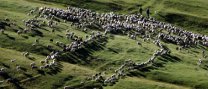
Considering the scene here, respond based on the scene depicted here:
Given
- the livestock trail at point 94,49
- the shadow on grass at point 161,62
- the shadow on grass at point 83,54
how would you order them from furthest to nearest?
1. the shadow on grass at point 161,62
2. the shadow on grass at point 83,54
3. the livestock trail at point 94,49

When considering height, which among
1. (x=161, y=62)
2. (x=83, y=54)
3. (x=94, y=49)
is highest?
(x=94, y=49)

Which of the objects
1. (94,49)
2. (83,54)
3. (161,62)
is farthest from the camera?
(94,49)

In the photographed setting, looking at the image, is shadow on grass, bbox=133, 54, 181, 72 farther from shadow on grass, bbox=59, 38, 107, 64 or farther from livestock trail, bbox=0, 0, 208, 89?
shadow on grass, bbox=59, 38, 107, 64

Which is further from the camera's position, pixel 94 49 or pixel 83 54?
pixel 94 49

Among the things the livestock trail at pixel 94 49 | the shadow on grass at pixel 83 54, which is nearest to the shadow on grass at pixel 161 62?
the livestock trail at pixel 94 49

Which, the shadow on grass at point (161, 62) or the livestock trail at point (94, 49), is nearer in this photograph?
the livestock trail at point (94, 49)

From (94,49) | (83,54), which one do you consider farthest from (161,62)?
(83,54)

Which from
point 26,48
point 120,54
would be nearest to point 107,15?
point 120,54

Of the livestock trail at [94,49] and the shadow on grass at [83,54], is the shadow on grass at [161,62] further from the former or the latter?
the shadow on grass at [83,54]

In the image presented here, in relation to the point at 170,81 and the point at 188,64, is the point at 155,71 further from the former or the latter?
the point at 188,64

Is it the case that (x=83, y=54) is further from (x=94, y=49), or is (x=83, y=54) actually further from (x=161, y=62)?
(x=161, y=62)
